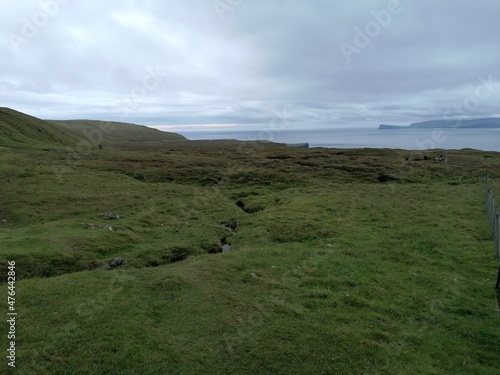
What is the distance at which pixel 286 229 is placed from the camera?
96.9 feet

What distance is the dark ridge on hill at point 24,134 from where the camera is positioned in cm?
8176

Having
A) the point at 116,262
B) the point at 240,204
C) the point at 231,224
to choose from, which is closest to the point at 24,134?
the point at 240,204

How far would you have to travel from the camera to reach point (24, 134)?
97.2 metres

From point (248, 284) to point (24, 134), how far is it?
101m

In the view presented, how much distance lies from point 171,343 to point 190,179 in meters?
43.6

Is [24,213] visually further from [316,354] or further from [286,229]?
[316,354]

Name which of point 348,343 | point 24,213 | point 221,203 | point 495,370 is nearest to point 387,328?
point 348,343

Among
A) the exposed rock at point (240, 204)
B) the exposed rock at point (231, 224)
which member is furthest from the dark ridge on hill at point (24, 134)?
the exposed rock at point (231, 224)

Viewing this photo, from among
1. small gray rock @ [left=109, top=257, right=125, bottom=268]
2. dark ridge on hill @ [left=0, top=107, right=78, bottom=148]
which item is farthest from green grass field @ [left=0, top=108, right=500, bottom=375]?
dark ridge on hill @ [left=0, top=107, right=78, bottom=148]

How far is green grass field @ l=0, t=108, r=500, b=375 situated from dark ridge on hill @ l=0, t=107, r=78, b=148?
47.3m

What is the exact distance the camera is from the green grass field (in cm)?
1312

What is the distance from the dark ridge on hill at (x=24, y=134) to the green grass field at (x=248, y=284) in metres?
47.3

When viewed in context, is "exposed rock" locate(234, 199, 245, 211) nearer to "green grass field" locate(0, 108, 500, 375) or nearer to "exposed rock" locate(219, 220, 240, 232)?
"green grass field" locate(0, 108, 500, 375)

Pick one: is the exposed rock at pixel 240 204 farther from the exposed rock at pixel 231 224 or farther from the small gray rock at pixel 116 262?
the small gray rock at pixel 116 262
